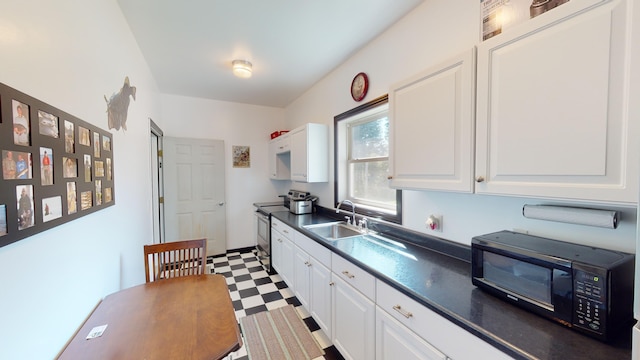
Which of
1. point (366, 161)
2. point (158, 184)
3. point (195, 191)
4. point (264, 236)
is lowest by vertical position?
point (264, 236)

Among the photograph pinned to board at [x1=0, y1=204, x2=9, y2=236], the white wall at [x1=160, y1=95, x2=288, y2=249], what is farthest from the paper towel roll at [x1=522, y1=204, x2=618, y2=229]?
the white wall at [x1=160, y1=95, x2=288, y2=249]

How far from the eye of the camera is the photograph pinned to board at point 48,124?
795 millimetres

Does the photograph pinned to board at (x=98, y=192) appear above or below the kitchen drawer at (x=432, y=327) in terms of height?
above

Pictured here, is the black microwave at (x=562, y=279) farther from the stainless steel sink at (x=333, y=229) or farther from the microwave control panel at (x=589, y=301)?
the stainless steel sink at (x=333, y=229)

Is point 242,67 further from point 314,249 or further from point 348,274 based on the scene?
point 348,274

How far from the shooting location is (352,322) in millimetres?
1566

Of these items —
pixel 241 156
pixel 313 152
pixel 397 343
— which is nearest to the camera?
pixel 397 343

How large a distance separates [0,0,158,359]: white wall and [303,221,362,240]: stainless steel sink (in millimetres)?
1503

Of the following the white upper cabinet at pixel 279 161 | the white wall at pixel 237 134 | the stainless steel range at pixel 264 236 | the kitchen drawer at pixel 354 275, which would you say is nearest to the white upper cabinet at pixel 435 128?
the kitchen drawer at pixel 354 275

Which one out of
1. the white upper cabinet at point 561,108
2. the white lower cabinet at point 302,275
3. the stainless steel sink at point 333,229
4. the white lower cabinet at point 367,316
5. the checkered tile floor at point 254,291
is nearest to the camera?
the white upper cabinet at point 561,108

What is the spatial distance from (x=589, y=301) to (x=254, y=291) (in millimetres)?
2722

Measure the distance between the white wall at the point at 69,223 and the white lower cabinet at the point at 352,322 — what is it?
1364mm

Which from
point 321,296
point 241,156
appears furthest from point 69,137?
point 241,156

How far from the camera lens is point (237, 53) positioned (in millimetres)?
2365
